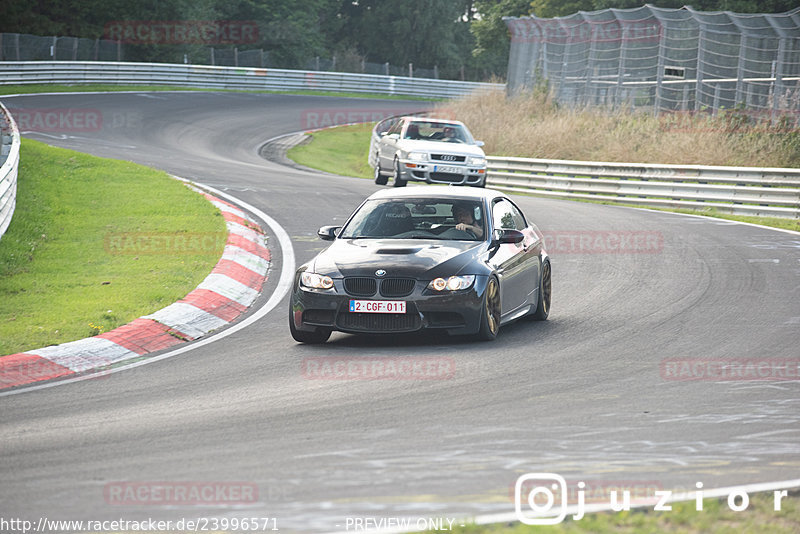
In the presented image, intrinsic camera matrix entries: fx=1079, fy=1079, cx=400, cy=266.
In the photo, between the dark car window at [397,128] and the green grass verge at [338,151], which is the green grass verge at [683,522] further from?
the green grass verge at [338,151]

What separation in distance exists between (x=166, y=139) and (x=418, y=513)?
31629 millimetres

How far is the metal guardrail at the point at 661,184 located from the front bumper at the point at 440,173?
158 inches

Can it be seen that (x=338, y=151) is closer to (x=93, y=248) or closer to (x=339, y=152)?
(x=339, y=152)

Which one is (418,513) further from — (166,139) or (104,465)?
(166,139)

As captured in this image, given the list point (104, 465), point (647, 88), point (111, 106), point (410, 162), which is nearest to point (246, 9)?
point (111, 106)

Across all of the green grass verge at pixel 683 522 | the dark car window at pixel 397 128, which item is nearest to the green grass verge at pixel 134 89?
the dark car window at pixel 397 128

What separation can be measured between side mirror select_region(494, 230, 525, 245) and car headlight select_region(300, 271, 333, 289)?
1.79 meters

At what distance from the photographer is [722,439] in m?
6.25

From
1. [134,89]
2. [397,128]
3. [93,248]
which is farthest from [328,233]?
[134,89]

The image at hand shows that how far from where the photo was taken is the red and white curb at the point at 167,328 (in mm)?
8758

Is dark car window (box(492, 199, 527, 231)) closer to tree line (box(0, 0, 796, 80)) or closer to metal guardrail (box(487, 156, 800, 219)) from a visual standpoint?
metal guardrail (box(487, 156, 800, 219))

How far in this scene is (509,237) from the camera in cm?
1041

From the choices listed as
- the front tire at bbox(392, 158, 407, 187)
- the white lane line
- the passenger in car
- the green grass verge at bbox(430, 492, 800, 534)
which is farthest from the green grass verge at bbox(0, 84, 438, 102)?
the green grass verge at bbox(430, 492, 800, 534)

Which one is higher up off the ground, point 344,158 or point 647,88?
point 647,88
